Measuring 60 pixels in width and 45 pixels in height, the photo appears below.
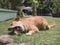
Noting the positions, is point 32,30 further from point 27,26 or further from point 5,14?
point 5,14

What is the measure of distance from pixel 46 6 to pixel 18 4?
8051 millimetres

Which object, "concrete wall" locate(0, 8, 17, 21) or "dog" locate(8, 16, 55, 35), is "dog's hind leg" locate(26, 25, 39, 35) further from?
"concrete wall" locate(0, 8, 17, 21)

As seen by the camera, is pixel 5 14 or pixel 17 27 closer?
pixel 17 27

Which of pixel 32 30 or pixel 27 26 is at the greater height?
pixel 27 26

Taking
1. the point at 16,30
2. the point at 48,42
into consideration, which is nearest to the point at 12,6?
the point at 16,30

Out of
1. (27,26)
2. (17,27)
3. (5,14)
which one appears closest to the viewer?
(17,27)

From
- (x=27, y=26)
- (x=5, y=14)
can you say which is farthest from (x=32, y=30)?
(x=5, y=14)

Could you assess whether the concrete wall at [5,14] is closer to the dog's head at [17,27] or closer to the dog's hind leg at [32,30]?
the dog's hind leg at [32,30]

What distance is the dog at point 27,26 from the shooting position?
A: 5570 millimetres

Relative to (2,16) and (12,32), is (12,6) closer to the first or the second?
(2,16)

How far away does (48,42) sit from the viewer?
4770mm

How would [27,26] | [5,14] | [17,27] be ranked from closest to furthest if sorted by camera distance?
[17,27]
[27,26]
[5,14]

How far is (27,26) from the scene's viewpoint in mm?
5910

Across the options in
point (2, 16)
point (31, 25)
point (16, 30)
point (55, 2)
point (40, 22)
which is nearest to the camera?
point (16, 30)
